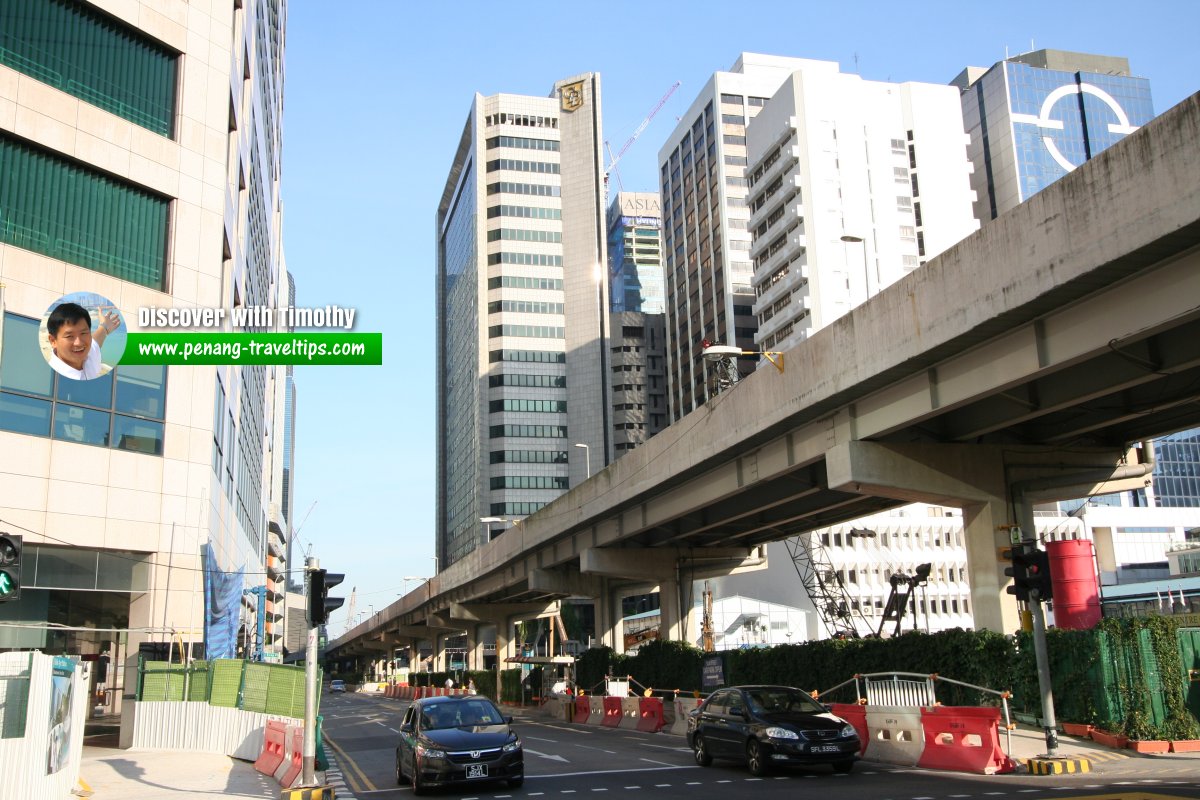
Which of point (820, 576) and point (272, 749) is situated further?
point (820, 576)

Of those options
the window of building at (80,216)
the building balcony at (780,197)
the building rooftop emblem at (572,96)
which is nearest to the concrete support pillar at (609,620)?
the window of building at (80,216)

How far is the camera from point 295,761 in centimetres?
1830

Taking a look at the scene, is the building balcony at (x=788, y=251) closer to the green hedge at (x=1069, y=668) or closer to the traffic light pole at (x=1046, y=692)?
the green hedge at (x=1069, y=668)

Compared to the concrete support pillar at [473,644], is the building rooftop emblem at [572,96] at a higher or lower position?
higher

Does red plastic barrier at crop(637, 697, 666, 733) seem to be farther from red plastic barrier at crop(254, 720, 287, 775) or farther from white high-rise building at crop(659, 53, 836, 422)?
white high-rise building at crop(659, 53, 836, 422)

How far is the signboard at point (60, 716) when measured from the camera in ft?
48.6

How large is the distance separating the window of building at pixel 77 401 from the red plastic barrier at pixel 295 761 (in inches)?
487

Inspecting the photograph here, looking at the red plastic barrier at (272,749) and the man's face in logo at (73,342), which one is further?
the man's face in logo at (73,342)

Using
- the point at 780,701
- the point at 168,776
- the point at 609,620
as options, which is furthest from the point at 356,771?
the point at 609,620

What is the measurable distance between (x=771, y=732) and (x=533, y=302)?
12584 cm

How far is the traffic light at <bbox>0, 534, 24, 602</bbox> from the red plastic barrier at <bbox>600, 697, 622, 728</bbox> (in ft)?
86.5

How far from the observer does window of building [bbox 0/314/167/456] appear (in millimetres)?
26266

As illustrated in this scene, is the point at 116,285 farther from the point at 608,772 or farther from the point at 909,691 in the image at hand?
the point at 909,691

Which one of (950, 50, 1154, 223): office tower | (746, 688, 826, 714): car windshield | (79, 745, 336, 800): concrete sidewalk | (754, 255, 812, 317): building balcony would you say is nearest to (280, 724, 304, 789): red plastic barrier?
(79, 745, 336, 800): concrete sidewalk
